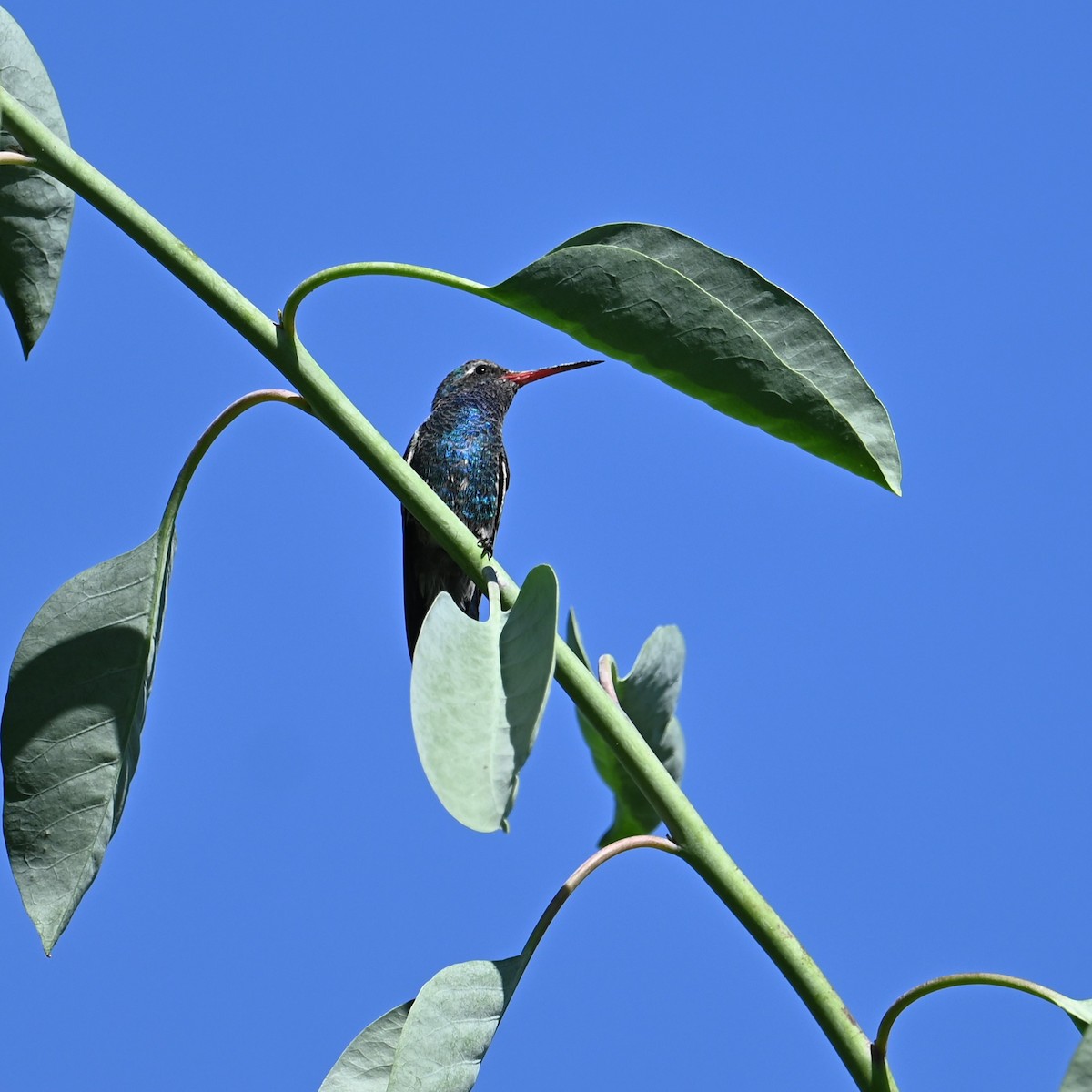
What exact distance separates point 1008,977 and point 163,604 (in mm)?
1050

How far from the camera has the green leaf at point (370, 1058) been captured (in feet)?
4.71

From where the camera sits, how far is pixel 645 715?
5.83 feet

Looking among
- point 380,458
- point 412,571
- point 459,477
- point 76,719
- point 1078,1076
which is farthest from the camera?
point 459,477

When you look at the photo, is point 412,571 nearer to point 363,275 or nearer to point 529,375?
point 529,375

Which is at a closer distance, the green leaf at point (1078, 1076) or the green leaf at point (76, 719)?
the green leaf at point (1078, 1076)

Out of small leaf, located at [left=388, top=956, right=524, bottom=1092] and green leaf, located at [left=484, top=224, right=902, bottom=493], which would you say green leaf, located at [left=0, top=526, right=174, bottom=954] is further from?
green leaf, located at [left=484, top=224, right=902, bottom=493]

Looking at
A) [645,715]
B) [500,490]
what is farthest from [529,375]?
[645,715]

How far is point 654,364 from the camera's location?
1364mm

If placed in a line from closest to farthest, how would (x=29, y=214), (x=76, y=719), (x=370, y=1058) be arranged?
(x=370, y=1058) → (x=76, y=719) → (x=29, y=214)

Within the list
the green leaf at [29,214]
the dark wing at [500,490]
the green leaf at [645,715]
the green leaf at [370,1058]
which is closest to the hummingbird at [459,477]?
the dark wing at [500,490]

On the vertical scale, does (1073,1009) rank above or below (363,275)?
below

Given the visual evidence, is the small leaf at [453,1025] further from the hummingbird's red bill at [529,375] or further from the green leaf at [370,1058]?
the hummingbird's red bill at [529,375]

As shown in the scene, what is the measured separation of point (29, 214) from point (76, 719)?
65 centimetres

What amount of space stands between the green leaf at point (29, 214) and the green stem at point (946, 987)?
133cm
